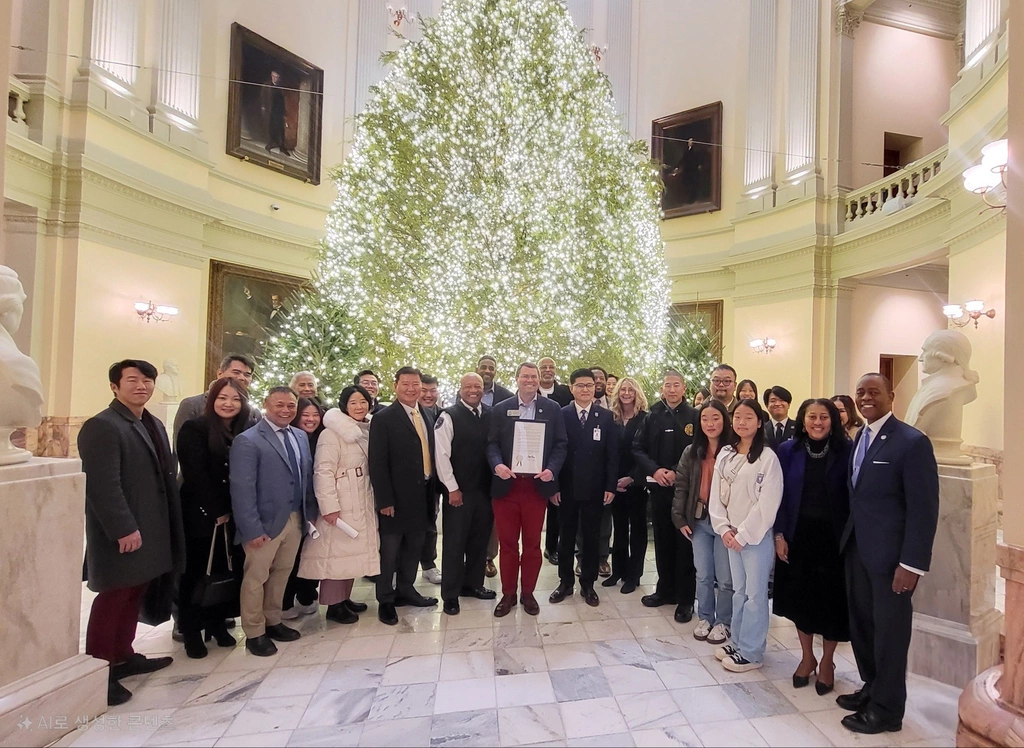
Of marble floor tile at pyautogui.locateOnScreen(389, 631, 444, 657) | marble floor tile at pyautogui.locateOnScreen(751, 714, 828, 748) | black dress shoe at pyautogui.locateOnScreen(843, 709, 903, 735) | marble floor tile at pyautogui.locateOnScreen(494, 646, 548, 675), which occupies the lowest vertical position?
marble floor tile at pyautogui.locateOnScreen(389, 631, 444, 657)

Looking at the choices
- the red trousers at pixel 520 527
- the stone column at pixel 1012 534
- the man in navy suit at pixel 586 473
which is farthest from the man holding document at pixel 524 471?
the stone column at pixel 1012 534

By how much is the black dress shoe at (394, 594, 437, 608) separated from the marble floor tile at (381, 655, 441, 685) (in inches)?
30.8

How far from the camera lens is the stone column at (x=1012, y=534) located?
92.2 inches

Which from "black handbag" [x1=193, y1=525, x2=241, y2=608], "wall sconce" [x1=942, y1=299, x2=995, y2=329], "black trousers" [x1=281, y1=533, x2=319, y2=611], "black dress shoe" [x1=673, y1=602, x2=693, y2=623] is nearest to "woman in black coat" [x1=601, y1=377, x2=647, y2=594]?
"black dress shoe" [x1=673, y1=602, x2=693, y2=623]

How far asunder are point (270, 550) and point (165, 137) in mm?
9239

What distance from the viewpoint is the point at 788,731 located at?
105 inches

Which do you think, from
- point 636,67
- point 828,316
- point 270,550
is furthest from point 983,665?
point 636,67

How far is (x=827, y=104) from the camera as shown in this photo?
37.9 ft

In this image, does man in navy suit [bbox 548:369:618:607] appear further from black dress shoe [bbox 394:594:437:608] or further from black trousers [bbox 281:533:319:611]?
black trousers [bbox 281:533:319:611]

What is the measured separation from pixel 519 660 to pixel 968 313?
8.14m

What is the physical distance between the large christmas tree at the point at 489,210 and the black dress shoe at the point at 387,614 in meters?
3.54

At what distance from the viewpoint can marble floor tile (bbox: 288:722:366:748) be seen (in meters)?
2.55

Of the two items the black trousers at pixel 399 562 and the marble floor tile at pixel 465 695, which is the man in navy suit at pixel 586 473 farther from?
the marble floor tile at pixel 465 695

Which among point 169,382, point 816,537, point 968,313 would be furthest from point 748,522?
point 169,382
